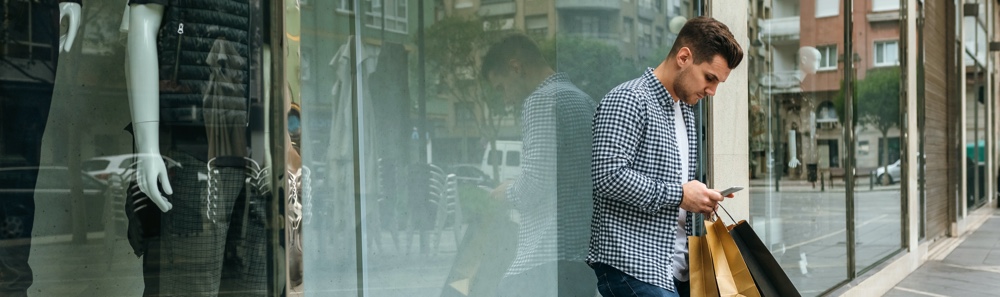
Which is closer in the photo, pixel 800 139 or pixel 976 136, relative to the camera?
pixel 800 139

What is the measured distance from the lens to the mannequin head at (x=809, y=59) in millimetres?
6961

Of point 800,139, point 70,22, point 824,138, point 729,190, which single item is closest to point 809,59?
point 800,139

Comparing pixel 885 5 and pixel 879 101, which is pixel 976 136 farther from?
pixel 879 101

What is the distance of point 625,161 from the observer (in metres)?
2.90

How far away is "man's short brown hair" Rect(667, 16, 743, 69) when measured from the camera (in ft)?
9.84

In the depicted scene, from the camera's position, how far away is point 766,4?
20.5ft

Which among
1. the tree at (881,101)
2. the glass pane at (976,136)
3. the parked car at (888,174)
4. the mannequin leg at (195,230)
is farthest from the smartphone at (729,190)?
the glass pane at (976,136)

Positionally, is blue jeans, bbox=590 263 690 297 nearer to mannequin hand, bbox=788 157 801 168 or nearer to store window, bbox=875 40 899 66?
mannequin hand, bbox=788 157 801 168

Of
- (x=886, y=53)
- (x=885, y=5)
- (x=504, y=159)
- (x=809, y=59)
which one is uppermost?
(x=885, y=5)

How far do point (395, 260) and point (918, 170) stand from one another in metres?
9.60

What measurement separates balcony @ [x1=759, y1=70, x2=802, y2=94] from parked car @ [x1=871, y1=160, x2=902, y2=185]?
10.2ft

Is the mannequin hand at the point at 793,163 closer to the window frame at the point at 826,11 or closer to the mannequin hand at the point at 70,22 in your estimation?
the window frame at the point at 826,11

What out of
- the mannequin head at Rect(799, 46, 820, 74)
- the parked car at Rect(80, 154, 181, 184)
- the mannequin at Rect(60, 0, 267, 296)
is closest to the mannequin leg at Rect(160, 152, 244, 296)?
the mannequin at Rect(60, 0, 267, 296)

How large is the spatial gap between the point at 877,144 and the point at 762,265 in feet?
24.1
